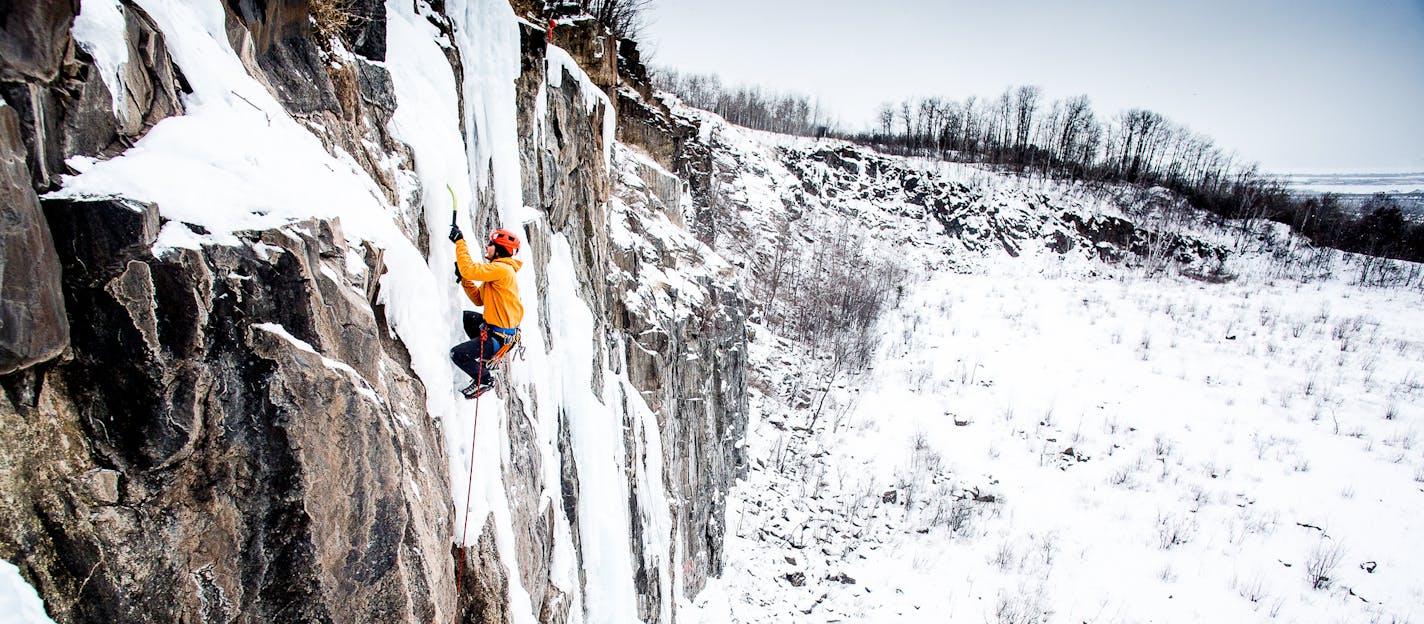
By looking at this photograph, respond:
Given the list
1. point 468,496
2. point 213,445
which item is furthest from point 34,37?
point 468,496

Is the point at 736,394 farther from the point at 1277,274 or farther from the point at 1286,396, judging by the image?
the point at 1277,274

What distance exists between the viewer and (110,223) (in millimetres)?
2092

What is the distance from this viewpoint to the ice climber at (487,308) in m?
3.97

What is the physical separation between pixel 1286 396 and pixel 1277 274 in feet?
76.1

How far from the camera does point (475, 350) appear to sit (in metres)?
4.02

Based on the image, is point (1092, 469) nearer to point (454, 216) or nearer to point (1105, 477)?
point (1105, 477)

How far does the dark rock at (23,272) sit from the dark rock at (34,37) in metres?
0.18

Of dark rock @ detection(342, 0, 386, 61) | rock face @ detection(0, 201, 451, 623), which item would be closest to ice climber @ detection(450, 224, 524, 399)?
rock face @ detection(0, 201, 451, 623)

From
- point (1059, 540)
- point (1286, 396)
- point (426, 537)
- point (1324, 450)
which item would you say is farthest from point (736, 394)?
point (1286, 396)

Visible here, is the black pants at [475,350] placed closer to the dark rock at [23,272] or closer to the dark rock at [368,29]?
the dark rock at [23,272]

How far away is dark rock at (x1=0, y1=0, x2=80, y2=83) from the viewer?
1922 mm

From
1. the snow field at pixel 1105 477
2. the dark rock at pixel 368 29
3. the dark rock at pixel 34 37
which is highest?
the dark rock at pixel 368 29

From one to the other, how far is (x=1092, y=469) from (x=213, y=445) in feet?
65.9

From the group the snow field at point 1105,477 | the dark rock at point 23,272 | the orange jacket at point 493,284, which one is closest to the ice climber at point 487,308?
the orange jacket at point 493,284
